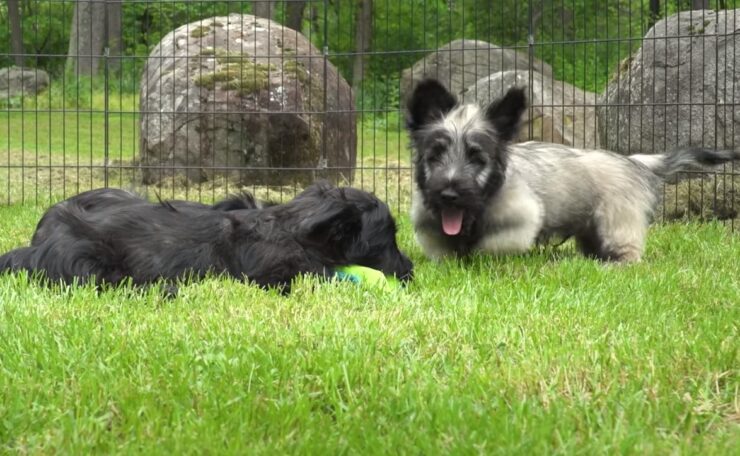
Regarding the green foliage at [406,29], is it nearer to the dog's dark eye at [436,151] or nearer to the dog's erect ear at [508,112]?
the dog's erect ear at [508,112]

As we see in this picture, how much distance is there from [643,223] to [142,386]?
14.6 ft

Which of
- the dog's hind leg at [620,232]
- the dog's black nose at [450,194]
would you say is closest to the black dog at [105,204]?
the dog's black nose at [450,194]

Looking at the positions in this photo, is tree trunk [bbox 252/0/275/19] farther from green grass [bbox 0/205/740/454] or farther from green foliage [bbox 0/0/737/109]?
green grass [bbox 0/205/740/454]

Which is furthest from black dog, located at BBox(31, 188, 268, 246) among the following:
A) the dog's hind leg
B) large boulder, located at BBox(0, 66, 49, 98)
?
large boulder, located at BBox(0, 66, 49, 98)

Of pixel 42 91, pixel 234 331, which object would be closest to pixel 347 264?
pixel 234 331

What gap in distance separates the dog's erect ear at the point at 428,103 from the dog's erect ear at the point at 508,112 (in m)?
0.26

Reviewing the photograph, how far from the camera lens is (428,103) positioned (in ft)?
21.1

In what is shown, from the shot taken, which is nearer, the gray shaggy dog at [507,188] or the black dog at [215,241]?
the black dog at [215,241]

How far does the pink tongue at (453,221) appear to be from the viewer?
6117mm

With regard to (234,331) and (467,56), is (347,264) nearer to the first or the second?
(234,331)

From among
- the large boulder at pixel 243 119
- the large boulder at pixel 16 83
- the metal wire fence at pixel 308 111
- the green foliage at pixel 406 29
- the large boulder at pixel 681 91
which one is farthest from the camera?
the large boulder at pixel 16 83

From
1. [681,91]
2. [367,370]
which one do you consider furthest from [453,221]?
[681,91]

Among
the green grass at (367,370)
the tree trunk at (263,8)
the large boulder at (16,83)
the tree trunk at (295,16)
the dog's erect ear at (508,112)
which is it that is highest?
the tree trunk at (295,16)

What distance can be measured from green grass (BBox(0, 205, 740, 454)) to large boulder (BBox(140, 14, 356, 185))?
7.11 meters
